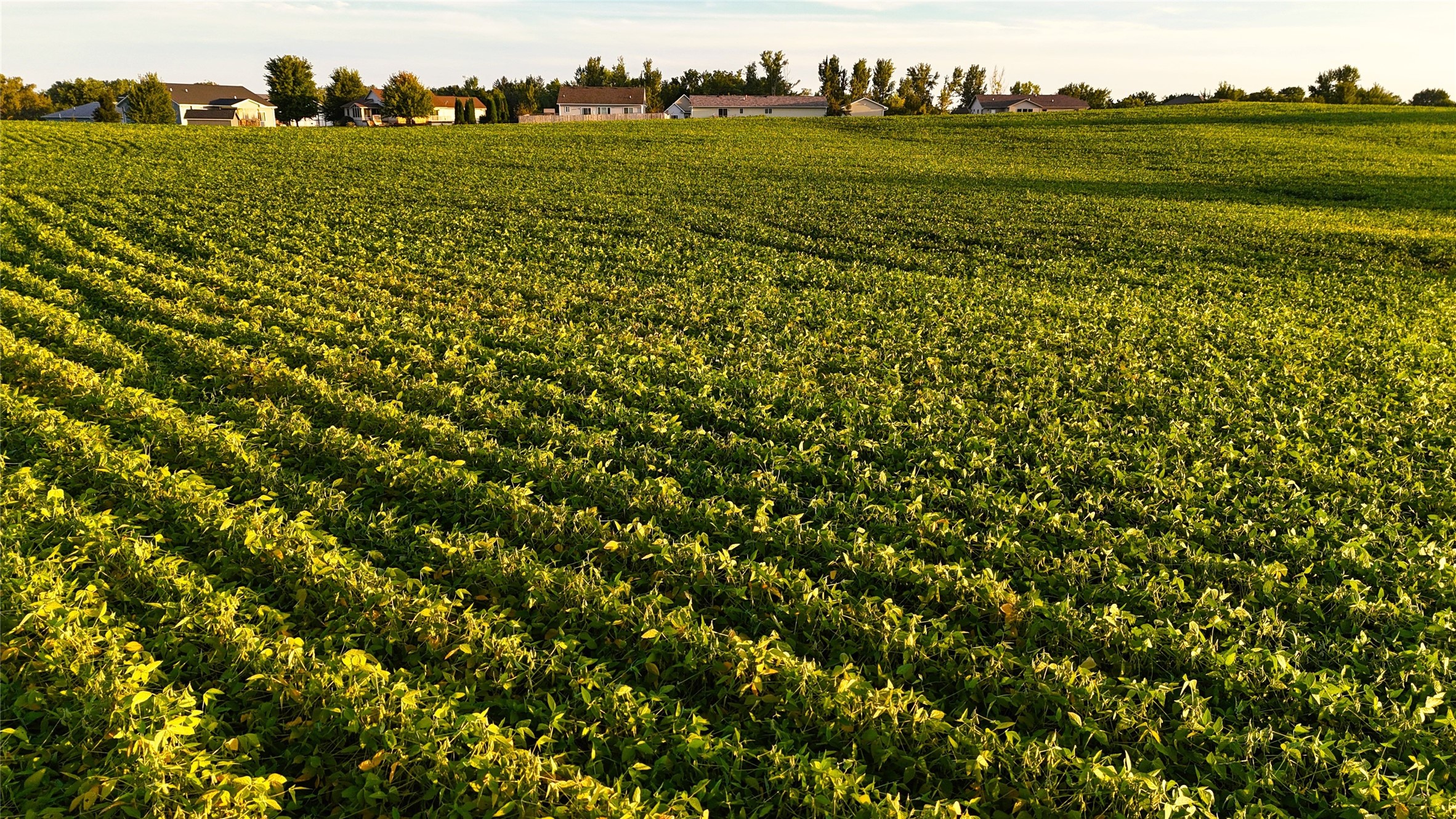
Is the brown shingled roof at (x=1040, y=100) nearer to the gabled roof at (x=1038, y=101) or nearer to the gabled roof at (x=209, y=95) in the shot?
the gabled roof at (x=1038, y=101)

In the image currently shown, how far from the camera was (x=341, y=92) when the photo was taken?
83.6 metres

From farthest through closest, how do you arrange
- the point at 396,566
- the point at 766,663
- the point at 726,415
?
the point at 726,415, the point at 396,566, the point at 766,663

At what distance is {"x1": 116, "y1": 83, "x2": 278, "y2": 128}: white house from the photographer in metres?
107

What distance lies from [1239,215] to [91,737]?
3098cm

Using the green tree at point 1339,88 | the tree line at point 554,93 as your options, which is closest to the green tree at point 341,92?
the tree line at point 554,93

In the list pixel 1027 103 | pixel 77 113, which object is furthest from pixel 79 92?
pixel 1027 103

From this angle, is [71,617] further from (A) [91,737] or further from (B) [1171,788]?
(B) [1171,788]

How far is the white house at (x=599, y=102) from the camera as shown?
112 metres

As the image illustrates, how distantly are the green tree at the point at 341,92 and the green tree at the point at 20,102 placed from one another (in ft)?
131

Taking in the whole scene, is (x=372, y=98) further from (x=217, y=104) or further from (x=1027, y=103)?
(x=1027, y=103)

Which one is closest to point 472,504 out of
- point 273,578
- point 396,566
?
point 396,566

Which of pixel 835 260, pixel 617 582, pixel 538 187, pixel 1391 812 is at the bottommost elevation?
pixel 1391 812

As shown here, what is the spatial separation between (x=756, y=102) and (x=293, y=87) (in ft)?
185

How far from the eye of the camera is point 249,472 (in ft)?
24.8
